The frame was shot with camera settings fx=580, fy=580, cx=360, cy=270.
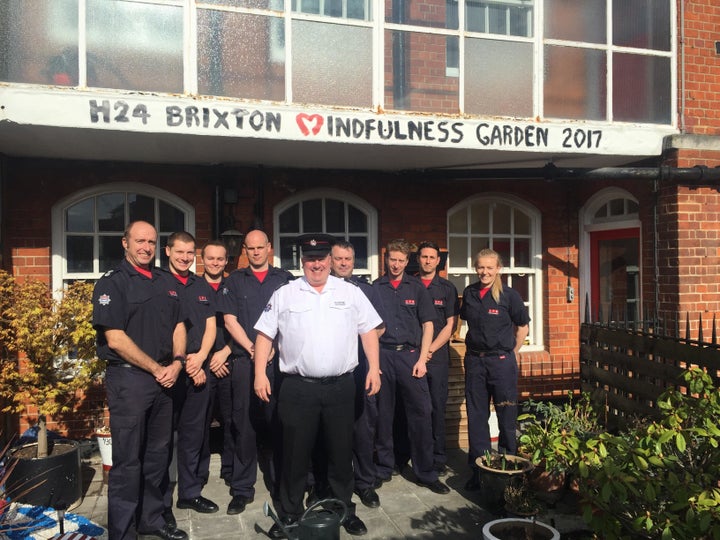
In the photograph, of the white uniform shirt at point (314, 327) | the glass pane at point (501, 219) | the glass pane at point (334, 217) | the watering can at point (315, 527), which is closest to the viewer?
the watering can at point (315, 527)

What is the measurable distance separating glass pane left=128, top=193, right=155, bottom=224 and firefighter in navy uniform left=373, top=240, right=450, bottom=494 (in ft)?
10.3

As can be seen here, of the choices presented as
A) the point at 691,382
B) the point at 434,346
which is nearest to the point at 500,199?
the point at 434,346

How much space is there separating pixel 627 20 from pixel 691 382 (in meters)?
5.21

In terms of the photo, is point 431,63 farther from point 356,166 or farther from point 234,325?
point 234,325

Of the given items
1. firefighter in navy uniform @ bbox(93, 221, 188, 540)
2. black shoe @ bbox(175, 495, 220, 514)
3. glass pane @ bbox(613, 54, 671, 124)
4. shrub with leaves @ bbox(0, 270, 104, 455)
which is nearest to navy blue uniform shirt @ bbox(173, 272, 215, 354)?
firefighter in navy uniform @ bbox(93, 221, 188, 540)

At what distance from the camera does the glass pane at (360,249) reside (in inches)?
289

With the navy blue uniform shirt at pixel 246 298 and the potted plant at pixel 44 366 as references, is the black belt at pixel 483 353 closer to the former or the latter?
the navy blue uniform shirt at pixel 246 298

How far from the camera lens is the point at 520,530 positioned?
3.65 meters

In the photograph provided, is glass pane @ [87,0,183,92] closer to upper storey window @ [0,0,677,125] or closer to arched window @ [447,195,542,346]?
upper storey window @ [0,0,677,125]

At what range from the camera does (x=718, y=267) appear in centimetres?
673

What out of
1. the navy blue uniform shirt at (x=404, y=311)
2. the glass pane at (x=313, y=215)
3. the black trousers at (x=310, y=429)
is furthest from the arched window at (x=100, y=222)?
the black trousers at (x=310, y=429)

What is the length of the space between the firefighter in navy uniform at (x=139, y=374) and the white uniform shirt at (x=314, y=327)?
2.34 feet

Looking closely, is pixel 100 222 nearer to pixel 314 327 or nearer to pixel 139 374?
pixel 139 374

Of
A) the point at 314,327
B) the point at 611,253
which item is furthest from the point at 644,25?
the point at 314,327
